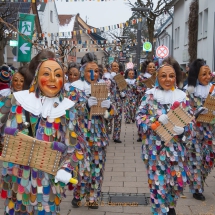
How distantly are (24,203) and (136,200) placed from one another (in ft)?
7.50

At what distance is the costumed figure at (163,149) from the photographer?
398cm

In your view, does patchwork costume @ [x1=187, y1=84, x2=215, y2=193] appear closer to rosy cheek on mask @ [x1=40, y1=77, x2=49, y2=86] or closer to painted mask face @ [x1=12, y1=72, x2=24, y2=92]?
painted mask face @ [x1=12, y1=72, x2=24, y2=92]

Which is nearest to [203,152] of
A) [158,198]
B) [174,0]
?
[158,198]

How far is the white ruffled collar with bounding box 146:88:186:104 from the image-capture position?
4105 mm

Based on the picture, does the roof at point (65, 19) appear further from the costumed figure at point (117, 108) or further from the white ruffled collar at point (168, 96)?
the white ruffled collar at point (168, 96)

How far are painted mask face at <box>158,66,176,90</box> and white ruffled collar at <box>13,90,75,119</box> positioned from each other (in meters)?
1.35

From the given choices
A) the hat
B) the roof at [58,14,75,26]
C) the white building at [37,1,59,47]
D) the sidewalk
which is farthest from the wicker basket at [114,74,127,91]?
the roof at [58,14,75,26]

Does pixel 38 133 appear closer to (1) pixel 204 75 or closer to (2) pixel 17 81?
(2) pixel 17 81

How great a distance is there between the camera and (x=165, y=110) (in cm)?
411

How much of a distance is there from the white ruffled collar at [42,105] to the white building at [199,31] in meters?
11.1

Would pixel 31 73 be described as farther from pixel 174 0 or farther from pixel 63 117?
pixel 174 0

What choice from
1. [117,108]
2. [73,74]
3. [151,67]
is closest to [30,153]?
[73,74]

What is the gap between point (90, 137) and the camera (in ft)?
15.3

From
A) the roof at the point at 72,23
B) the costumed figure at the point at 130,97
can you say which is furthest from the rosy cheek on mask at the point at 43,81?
the roof at the point at 72,23
